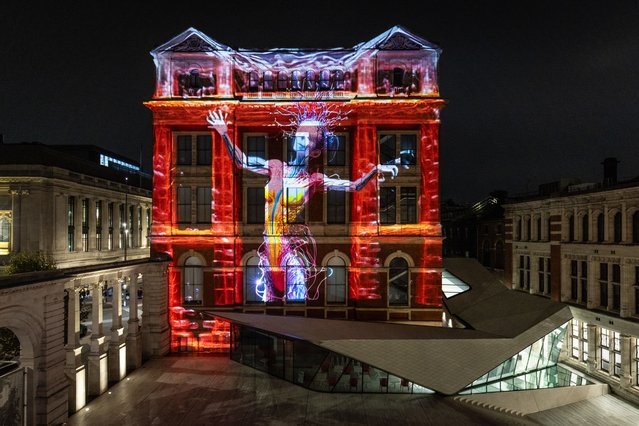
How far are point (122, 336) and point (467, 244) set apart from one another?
37791 mm

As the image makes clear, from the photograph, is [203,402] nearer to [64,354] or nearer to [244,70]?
[64,354]

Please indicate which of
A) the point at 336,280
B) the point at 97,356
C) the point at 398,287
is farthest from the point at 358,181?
the point at 97,356

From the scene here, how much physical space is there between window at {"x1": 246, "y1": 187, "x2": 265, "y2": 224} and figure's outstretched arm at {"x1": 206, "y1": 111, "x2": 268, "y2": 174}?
4.49 feet

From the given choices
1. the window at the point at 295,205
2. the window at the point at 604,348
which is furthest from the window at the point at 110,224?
the window at the point at 604,348

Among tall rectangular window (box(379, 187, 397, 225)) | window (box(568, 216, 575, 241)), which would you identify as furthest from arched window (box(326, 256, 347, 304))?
window (box(568, 216, 575, 241))

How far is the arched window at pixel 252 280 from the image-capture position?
28.4m

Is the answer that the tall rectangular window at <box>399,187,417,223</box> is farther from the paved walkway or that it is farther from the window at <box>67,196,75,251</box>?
the window at <box>67,196,75,251</box>

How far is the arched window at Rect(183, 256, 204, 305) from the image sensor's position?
28.5 meters

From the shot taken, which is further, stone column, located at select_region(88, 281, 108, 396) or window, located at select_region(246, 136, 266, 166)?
window, located at select_region(246, 136, 266, 166)

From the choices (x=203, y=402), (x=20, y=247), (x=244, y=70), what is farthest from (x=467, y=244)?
(x=20, y=247)

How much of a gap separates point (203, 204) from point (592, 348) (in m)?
26.7

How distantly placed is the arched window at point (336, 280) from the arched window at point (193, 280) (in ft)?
27.3

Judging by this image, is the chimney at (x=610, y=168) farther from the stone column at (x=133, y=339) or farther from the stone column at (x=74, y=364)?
the stone column at (x=74, y=364)

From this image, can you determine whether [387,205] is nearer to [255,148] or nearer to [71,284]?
[255,148]
